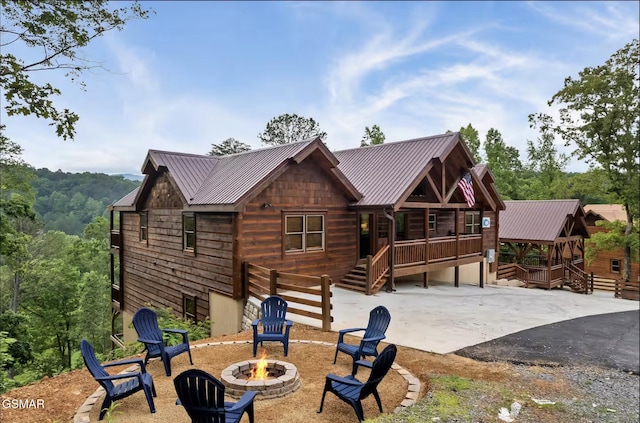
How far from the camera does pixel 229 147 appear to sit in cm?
4328

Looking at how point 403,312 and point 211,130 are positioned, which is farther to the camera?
point 211,130

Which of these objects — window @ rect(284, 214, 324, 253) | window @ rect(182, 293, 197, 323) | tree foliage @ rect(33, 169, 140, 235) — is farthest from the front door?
tree foliage @ rect(33, 169, 140, 235)

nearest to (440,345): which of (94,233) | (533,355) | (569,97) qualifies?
(533,355)

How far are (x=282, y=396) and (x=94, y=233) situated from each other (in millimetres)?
40343

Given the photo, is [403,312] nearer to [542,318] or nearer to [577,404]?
[542,318]

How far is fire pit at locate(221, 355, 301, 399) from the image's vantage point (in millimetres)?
Result: 5543

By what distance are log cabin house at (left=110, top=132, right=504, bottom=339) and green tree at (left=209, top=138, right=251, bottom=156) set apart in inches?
988

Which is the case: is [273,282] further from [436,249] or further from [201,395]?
[436,249]

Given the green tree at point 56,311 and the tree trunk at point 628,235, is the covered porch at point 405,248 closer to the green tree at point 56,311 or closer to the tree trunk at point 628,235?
the tree trunk at point 628,235

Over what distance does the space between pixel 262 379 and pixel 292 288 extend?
3.68 m

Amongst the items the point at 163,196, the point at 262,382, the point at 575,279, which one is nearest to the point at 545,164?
the point at 575,279

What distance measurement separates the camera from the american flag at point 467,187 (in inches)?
651

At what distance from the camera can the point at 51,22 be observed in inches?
199

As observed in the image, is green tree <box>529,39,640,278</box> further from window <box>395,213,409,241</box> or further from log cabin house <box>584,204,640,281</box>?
window <box>395,213,409,241</box>
